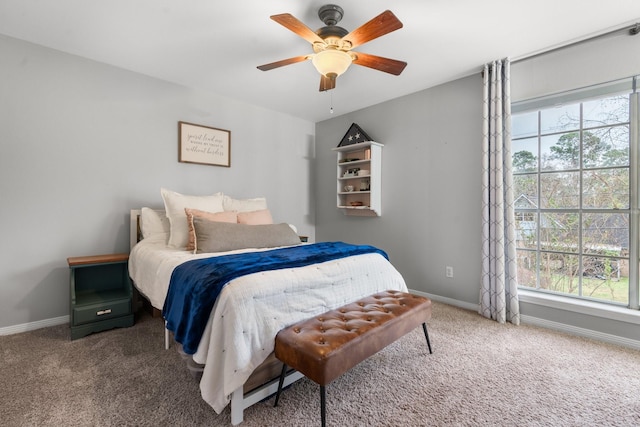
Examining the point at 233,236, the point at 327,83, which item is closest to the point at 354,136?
the point at 327,83

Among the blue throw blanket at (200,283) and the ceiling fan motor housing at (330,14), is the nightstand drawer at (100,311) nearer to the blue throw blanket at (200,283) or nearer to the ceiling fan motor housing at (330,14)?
the blue throw blanket at (200,283)

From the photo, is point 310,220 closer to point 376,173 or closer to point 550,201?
point 376,173

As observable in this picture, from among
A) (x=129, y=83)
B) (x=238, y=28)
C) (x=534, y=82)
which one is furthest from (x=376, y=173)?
(x=129, y=83)

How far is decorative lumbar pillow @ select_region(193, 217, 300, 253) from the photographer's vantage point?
230 cm

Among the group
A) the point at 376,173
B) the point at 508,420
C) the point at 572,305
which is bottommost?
the point at 508,420

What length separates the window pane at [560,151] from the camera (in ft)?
8.34

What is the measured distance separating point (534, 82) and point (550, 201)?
3.60 ft

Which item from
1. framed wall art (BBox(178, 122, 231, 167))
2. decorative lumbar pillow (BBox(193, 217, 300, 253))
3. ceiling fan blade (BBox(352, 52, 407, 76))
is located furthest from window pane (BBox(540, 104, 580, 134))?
framed wall art (BBox(178, 122, 231, 167))

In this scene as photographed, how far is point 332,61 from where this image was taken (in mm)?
2002

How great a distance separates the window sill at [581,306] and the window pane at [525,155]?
118cm

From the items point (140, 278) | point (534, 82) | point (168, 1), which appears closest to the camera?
point (168, 1)

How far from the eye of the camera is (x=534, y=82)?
2623mm

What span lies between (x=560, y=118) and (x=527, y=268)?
4.66ft

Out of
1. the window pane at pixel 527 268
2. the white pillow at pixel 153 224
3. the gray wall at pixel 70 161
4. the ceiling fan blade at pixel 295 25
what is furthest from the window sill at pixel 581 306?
the gray wall at pixel 70 161
